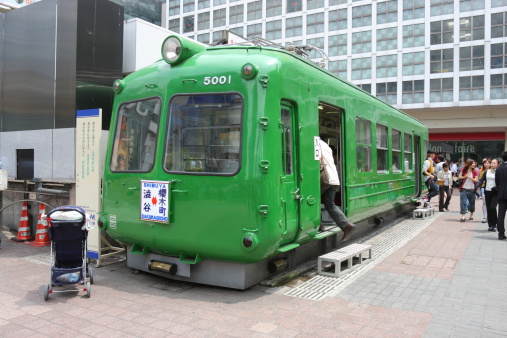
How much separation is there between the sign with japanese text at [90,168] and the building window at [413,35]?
95.7ft

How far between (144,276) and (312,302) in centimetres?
241

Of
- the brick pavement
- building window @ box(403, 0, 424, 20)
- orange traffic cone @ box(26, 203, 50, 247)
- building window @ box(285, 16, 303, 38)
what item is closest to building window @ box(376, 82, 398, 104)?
building window @ box(403, 0, 424, 20)

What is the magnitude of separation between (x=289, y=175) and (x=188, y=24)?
4014 cm

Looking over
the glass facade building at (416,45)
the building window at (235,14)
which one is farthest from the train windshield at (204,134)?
the building window at (235,14)

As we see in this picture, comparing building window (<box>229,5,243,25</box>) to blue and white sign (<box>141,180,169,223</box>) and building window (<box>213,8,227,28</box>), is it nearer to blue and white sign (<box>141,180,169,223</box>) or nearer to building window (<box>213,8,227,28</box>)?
building window (<box>213,8,227,28</box>)

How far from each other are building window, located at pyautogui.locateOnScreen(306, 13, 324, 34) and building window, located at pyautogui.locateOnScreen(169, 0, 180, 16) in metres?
14.8

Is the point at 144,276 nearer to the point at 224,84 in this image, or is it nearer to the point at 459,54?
the point at 224,84

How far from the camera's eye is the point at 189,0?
41875 mm

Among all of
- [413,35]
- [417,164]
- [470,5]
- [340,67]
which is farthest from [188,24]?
[417,164]

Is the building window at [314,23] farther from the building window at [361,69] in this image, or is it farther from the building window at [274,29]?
the building window at [361,69]

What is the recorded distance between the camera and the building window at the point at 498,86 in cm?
2791

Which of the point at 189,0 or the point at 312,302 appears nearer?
the point at 312,302

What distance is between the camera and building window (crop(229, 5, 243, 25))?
38.3 meters

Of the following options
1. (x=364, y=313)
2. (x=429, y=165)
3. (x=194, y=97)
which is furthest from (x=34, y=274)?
(x=429, y=165)
